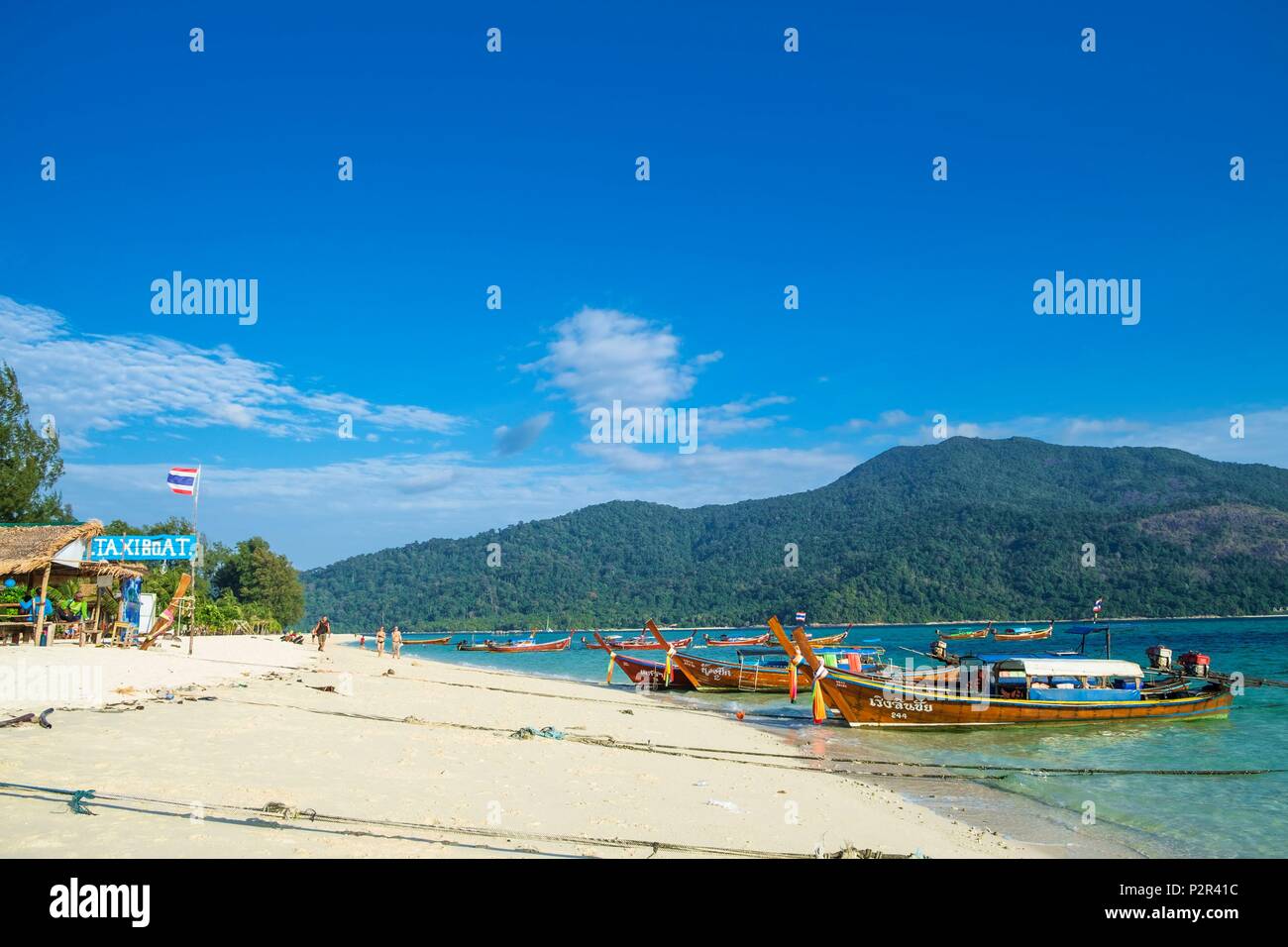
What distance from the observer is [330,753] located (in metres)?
10.2

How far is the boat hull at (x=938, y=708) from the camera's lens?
2133 cm

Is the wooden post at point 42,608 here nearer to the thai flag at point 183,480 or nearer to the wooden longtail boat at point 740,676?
the thai flag at point 183,480

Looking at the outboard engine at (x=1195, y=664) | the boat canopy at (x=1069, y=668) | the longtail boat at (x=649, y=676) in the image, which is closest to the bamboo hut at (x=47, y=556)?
the longtail boat at (x=649, y=676)

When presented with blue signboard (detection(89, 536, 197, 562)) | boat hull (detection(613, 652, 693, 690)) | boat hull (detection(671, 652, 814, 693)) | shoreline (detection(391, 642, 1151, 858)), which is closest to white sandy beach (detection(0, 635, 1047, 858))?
shoreline (detection(391, 642, 1151, 858))

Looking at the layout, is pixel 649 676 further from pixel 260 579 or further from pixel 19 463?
pixel 260 579

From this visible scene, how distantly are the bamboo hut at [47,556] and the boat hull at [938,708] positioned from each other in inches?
831

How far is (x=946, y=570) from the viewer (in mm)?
145750

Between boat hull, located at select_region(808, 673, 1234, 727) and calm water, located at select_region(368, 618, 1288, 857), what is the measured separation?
0.32m
